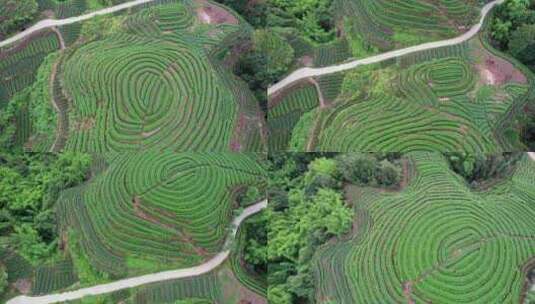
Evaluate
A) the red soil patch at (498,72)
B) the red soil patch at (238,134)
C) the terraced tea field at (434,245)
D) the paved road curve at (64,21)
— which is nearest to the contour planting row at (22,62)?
the paved road curve at (64,21)

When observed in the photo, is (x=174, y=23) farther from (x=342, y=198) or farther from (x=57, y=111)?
(x=342, y=198)

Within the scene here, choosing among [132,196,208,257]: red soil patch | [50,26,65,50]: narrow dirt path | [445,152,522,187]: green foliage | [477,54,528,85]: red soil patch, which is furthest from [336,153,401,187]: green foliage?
[50,26,65,50]: narrow dirt path

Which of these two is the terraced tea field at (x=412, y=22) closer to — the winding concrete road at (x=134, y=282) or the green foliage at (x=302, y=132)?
the green foliage at (x=302, y=132)

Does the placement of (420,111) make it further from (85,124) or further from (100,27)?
(100,27)

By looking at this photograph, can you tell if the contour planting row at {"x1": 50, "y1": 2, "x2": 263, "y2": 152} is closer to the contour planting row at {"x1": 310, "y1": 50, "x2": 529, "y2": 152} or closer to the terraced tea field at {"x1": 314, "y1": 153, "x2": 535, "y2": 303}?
the contour planting row at {"x1": 310, "y1": 50, "x2": 529, "y2": 152}

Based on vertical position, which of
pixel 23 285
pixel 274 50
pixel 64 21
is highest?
pixel 64 21

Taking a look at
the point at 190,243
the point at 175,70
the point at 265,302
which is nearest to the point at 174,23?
the point at 175,70

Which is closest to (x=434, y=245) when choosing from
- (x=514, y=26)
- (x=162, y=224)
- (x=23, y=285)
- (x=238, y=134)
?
(x=238, y=134)
